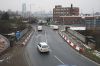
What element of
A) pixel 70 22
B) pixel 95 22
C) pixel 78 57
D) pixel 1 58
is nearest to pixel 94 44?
pixel 78 57

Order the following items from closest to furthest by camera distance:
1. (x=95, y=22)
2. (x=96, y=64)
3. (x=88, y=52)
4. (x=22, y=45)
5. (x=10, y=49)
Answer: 1. (x=96, y=64)
2. (x=88, y=52)
3. (x=10, y=49)
4. (x=22, y=45)
5. (x=95, y=22)

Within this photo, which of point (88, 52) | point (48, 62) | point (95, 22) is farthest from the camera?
point (95, 22)

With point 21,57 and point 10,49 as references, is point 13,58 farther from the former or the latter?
point 10,49

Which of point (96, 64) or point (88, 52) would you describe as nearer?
point (96, 64)

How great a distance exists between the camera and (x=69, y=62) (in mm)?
28641

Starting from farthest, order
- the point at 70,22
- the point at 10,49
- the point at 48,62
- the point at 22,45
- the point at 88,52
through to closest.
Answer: the point at 70,22, the point at 22,45, the point at 10,49, the point at 88,52, the point at 48,62

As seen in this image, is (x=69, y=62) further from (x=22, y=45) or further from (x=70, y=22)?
(x=70, y=22)

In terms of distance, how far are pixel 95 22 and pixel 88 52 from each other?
45.1m

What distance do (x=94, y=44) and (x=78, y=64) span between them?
13149mm

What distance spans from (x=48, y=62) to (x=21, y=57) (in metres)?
5.56

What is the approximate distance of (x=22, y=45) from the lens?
143 feet

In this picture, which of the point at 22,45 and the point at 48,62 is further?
the point at 22,45

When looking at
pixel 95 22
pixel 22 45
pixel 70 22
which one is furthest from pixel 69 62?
pixel 70 22

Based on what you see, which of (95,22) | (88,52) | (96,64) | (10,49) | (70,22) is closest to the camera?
(96,64)
